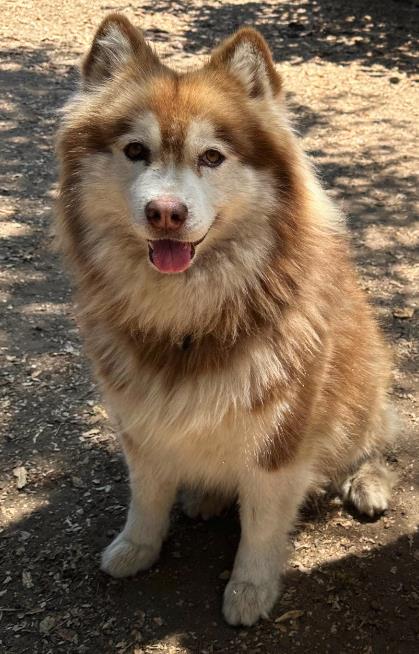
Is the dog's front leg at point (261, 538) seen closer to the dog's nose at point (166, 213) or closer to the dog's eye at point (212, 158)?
the dog's nose at point (166, 213)

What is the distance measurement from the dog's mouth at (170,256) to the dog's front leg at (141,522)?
0.80 metres

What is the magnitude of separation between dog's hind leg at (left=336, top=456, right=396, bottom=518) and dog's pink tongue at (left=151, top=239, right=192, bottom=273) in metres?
1.41

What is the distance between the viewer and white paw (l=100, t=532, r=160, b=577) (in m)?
2.78

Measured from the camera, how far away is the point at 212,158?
2.26m

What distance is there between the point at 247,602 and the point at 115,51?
2021mm

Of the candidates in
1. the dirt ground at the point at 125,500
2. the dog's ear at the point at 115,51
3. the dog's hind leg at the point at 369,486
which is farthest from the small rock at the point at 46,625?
the dog's ear at the point at 115,51

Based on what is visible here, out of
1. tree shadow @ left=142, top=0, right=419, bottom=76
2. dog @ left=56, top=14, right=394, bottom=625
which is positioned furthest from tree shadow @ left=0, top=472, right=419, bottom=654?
tree shadow @ left=142, top=0, right=419, bottom=76

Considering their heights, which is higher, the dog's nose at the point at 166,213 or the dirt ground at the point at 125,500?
the dog's nose at the point at 166,213

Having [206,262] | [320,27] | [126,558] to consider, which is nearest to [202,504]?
[126,558]

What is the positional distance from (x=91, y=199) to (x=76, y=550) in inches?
57.0

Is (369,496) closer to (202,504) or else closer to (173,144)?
(202,504)

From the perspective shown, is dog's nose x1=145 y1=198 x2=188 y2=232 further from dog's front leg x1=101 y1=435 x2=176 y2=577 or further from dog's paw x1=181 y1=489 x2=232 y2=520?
dog's paw x1=181 y1=489 x2=232 y2=520

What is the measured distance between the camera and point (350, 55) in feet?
26.8

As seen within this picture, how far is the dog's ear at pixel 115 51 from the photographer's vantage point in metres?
2.41
